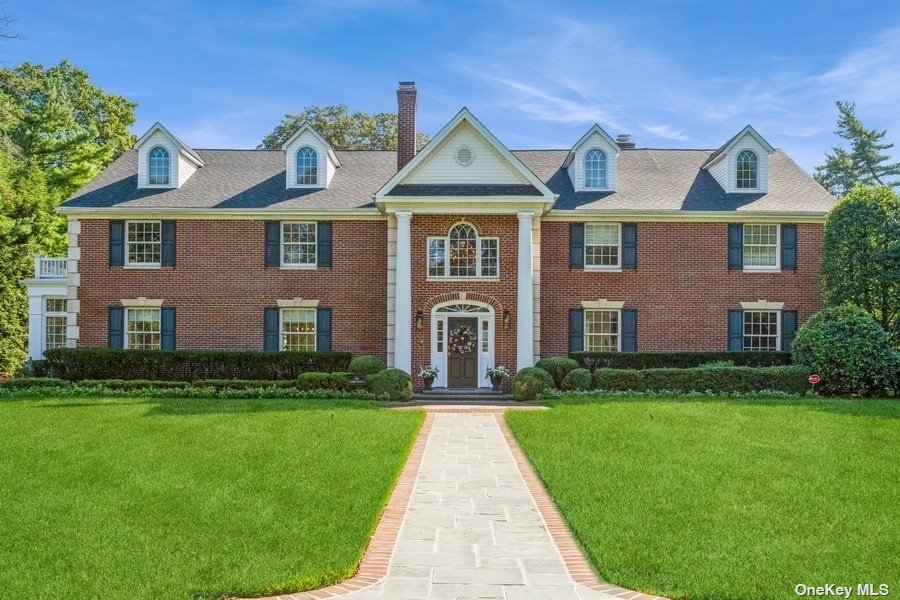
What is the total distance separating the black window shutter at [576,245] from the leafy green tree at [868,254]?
7414mm

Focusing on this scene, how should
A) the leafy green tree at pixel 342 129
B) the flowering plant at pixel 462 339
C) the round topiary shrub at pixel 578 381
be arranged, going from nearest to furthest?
the round topiary shrub at pixel 578 381
the flowering plant at pixel 462 339
the leafy green tree at pixel 342 129

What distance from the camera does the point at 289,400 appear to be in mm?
17656

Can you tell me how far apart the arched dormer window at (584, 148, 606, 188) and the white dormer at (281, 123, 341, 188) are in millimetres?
8757

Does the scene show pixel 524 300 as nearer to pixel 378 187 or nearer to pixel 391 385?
pixel 391 385

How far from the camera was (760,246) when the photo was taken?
22047mm

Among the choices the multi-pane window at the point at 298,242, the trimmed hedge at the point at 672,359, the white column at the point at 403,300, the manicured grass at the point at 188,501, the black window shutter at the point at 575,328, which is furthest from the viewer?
the multi-pane window at the point at 298,242

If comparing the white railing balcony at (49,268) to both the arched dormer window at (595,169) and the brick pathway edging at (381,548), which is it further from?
the brick pathway edging at (381,548)

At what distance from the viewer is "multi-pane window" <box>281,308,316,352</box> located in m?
22.0

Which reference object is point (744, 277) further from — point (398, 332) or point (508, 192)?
point (398, 332)

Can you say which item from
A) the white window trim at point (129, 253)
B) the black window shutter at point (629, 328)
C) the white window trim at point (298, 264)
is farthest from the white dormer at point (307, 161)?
the black window shutter at point (629, 328)

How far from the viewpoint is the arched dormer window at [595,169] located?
23.0 meters

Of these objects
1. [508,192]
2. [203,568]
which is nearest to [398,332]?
[508,192]

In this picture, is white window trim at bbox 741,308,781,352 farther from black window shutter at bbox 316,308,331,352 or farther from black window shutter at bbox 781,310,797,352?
black window shutter at bbox 316,308,331,352

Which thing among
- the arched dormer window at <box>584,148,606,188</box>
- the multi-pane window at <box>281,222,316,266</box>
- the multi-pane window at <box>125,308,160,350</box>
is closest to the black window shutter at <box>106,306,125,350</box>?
the multi-pane window at <box>125,308,160,350</box>
